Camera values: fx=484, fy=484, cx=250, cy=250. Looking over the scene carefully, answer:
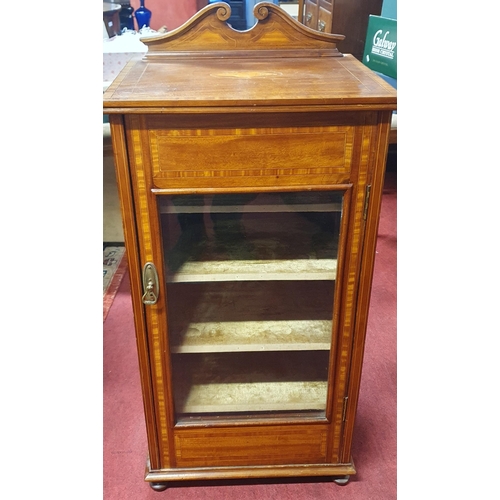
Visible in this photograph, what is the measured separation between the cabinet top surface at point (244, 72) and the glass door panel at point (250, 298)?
0.17 m

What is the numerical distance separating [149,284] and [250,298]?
298 millimetres

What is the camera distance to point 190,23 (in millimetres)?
938

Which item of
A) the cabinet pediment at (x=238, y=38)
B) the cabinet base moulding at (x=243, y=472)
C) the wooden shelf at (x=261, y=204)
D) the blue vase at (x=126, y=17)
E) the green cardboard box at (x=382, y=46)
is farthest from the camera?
the blue vase at (x=126, y=17)

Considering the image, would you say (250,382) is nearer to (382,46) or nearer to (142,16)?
(382,46)

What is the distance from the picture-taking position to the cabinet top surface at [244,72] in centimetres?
73

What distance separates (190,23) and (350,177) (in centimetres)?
45

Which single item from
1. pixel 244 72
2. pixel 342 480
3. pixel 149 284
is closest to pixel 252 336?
pixel 149 284

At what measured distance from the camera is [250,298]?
1.10 m

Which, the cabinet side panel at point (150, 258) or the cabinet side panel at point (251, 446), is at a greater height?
the cabinet side panel at point (150, 258)

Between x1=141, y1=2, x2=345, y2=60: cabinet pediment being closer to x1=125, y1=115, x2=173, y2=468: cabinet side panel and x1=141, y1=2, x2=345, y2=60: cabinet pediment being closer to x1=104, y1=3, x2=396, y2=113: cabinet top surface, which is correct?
x1=104, y1=3, x2=396, y2=113: cabinet top surface

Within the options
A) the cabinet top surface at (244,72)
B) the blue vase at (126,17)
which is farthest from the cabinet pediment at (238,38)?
the blue vase at (126,17)

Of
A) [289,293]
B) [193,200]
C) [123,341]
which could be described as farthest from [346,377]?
[123,341]

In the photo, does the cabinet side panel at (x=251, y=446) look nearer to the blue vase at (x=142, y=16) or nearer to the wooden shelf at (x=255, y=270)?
the wooden shelf at (x=255, y=270)

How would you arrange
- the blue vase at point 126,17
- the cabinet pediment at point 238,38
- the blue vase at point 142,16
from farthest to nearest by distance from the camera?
the blue vase at point 126,17
the blue vase at point 142,16
the cabinet pediment at point 238,38
